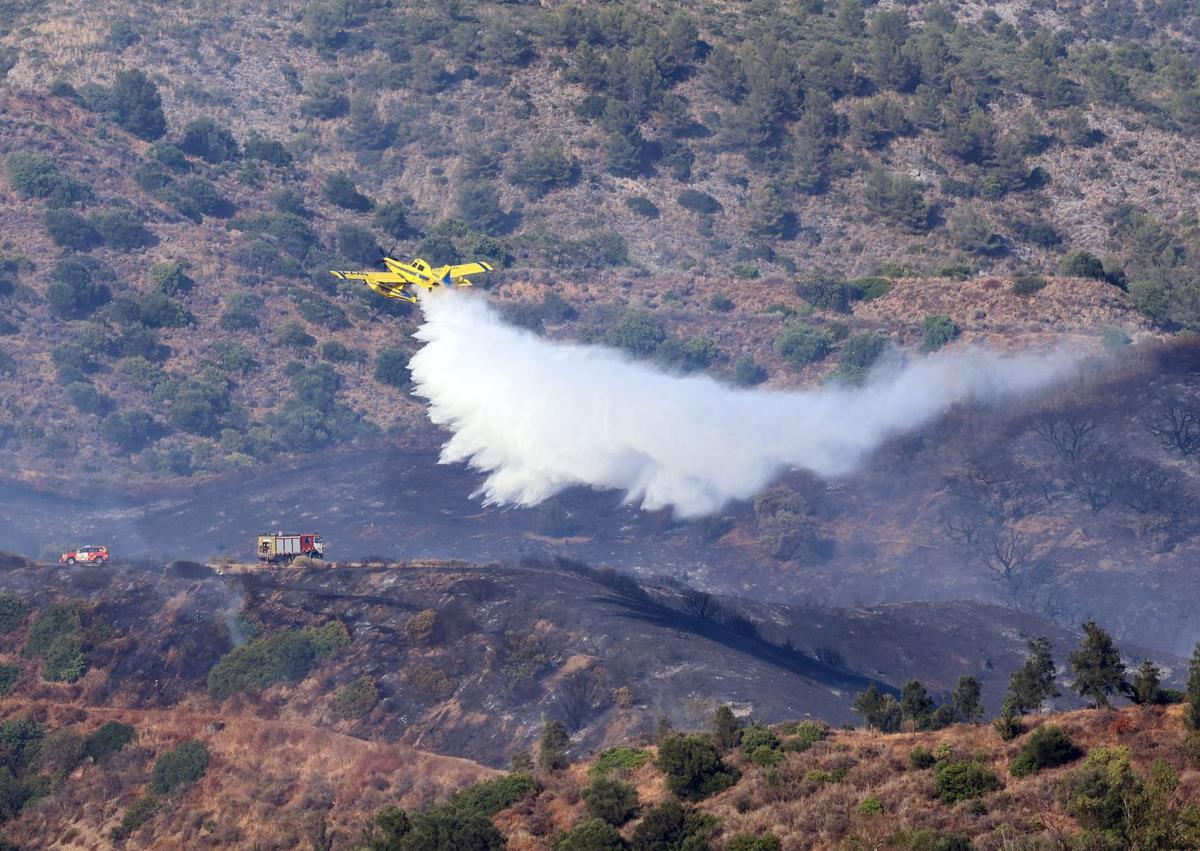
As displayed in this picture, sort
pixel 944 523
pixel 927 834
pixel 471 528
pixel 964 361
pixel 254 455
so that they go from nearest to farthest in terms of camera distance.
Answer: pixel 927 834 < pixel 944 523 < pixel 471 528 < pixel 964 361 < pixel 254 455

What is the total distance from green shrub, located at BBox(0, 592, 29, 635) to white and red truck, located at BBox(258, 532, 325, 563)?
14416mm

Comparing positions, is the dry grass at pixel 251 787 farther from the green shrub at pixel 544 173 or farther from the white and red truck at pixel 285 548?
the green shrub at pixel 544 173

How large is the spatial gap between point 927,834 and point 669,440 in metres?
76.2

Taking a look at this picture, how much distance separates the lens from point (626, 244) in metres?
180

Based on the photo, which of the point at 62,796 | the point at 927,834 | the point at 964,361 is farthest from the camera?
the point at 964,361

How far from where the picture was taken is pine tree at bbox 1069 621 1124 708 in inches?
2116

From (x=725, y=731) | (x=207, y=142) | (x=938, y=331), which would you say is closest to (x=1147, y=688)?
(x=725, y=731)

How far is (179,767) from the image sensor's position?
69.9m

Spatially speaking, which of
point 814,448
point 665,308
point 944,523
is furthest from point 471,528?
point 665,308

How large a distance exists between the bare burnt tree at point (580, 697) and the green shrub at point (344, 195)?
390 feet

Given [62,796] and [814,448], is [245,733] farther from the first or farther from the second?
[814,448]

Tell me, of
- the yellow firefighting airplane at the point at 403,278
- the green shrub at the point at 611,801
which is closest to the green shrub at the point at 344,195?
the yellow firefighting airplane at the point at 403,278

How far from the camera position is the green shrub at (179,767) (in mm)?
68875

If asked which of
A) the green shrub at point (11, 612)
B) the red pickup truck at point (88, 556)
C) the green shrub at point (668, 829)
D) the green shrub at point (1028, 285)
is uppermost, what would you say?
the green shrub at point (668, 829)
